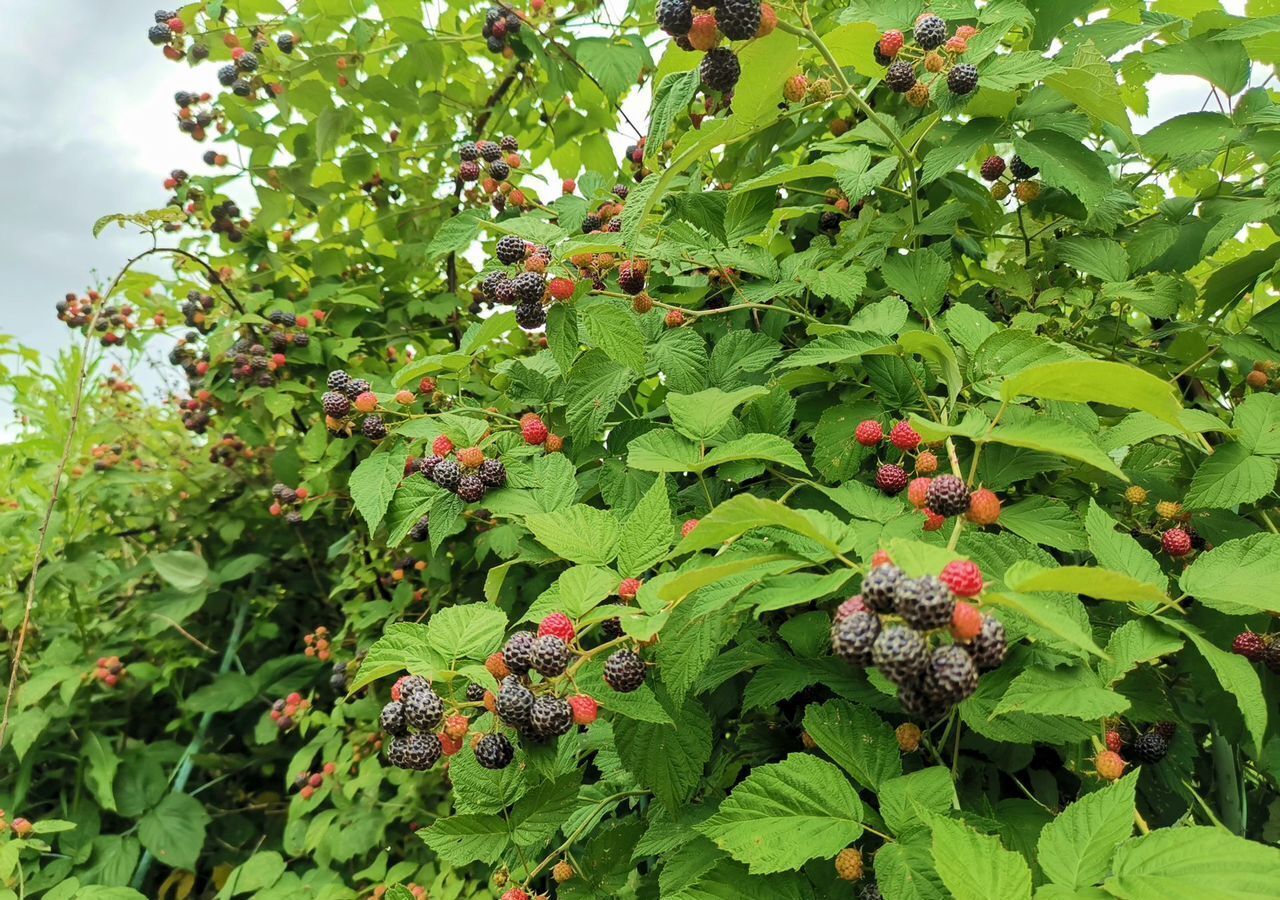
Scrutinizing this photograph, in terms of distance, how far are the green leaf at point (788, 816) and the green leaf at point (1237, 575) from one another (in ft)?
1.70

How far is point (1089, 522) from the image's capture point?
1.07m

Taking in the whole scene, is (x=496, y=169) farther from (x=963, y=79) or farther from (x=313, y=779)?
(x=313, y=779)

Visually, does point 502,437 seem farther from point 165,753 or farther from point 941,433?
point 165,753

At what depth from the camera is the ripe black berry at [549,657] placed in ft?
3.10

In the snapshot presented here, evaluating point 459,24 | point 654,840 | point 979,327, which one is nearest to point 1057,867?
point 654,840

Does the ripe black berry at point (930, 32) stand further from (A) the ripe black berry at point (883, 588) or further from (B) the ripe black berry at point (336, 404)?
(B) the ripe black berry at point (336, 404)

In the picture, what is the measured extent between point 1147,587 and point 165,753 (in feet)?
11.3

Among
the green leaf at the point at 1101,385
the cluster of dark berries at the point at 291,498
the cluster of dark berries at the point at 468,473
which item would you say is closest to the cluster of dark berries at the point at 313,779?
the cluster of dark berries at the point at 291,498

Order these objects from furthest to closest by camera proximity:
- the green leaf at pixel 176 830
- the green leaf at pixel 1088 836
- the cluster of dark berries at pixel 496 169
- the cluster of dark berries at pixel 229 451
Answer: the cluster of dark berries at pixel 229 451
the green leaf at pixel 176 830
the cluster of dark berries at pixel 496 169
the green leaf at pixel 1088 836

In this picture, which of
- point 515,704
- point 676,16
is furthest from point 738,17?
point 515,704

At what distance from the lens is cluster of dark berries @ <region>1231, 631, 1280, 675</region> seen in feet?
3.66

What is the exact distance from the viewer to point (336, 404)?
1.64 metres

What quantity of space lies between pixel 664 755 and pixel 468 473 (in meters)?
0.61

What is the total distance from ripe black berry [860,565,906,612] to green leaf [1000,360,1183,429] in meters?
0.29
